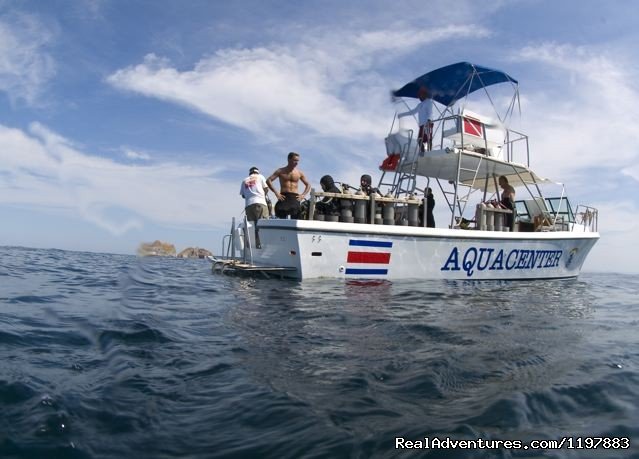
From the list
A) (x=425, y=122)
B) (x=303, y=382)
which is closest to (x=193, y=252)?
(x=425, y=122)

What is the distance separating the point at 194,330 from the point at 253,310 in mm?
1018

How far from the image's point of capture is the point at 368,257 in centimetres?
794

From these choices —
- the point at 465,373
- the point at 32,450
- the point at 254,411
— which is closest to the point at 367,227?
the point at 465,373

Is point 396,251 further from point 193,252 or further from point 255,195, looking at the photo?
point 193,252

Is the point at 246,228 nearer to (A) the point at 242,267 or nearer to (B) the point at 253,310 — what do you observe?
(A) the point at 242,267

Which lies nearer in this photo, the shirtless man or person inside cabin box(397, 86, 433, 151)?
the shirtless man

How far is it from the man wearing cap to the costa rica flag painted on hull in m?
1.85

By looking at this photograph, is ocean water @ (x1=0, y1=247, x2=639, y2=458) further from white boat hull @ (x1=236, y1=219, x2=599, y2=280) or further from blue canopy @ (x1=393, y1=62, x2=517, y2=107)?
blue canopy @ (x1=393, y1=62, x2=517, y2=107)

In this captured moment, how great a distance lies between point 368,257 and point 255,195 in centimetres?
238

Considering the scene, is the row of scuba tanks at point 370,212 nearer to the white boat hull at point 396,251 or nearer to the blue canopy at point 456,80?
the white boat hull at point 396,251

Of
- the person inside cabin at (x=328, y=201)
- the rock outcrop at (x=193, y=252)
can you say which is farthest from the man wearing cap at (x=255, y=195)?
the rock outcrop at (x=193, y=252)

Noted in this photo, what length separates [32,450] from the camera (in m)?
1.51

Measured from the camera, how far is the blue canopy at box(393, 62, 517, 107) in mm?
10164

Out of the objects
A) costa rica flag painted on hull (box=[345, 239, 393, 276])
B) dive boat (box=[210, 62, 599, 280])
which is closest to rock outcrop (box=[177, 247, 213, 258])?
dive boat (box=[210, 62, 599, 280])
